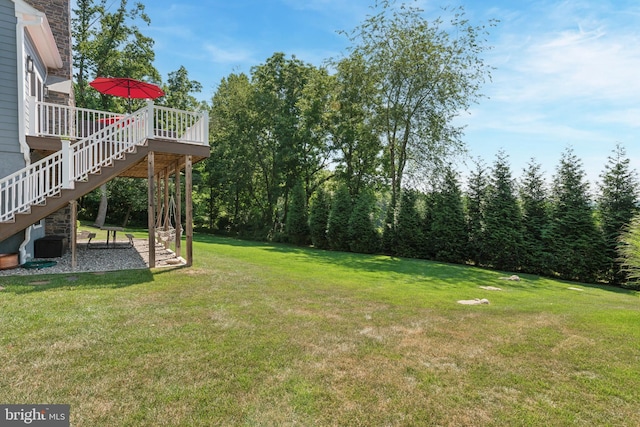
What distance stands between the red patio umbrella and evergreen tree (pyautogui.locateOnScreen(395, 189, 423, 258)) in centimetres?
1111

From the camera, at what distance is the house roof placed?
7582mm

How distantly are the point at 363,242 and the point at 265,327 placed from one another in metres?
12.9

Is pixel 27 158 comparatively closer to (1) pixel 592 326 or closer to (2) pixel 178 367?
(2) pixel 178 367

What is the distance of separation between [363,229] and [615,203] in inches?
378

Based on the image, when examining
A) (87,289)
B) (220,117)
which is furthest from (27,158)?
(220,117)

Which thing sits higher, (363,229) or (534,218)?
(534,218)

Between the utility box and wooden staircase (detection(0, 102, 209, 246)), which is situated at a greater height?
wooden staircase (detection(0, 102, 209, 246))

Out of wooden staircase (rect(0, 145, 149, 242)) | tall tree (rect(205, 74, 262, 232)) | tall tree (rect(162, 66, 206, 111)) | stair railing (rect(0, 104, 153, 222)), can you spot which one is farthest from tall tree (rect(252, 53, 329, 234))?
wooden staircase (rect(0, 145, 149, 242))

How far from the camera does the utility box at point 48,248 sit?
866cm

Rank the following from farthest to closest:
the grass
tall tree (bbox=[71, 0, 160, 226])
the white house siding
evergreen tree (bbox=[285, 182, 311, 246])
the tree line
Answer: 1. tall tree (bbox=[71, 0, 160, 226])
2. evergreen tree (bbox=[285, 182, 311, 246])
3. the tree line
4. the white house siding
5. the grass

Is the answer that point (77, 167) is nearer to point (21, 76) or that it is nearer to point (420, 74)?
point (21, 76)

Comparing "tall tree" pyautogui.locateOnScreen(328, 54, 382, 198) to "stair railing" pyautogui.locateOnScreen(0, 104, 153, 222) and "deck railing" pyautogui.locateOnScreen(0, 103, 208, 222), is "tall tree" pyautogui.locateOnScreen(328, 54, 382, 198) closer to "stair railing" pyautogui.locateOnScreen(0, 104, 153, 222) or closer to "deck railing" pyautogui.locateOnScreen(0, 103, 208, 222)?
"deck railing" pyautogui.locateOnScreen(0, 103, 208, 222)

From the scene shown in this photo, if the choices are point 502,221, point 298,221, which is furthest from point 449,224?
point 298,221

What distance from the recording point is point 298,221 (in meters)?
19.9
